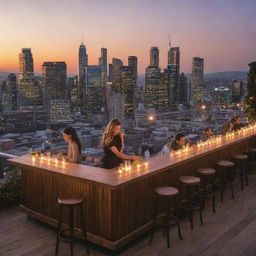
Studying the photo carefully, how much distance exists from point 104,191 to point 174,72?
166 ft

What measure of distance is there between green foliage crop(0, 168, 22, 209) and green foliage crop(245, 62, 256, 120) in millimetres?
6266

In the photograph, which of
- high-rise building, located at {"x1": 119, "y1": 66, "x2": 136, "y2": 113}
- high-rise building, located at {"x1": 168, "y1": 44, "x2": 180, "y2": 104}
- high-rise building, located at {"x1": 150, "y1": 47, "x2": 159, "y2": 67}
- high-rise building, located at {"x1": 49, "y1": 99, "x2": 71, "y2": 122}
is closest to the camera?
high-rise building, located at {"x1": 49, "y1": 99, "x2": 71, "y2": 122}

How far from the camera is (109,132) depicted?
4348mm

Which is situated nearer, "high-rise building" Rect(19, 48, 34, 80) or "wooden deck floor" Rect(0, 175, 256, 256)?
"wooden deck floor" Rect(0, 175, 256, 256)

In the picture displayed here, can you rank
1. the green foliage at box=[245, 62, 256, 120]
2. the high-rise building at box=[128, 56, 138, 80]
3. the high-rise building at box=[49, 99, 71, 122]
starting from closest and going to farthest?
1. the green foliage at box=[245, 62, 256, 120]
2. the high-rise building at box=[49, 99, 71, 122]
3. the high-rise building at box=[128, 56, 138, 80]

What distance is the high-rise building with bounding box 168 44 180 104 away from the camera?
5000cm

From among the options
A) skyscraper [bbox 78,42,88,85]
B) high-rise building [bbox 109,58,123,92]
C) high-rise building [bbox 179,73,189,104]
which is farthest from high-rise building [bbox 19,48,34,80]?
high-rise building [bbox 179,73,189,104]

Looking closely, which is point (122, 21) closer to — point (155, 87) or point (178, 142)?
point (178, 142)

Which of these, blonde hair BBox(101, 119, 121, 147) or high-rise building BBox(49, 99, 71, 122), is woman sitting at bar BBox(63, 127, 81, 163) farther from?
high-rise building BBox(49, 99, 71, 122)

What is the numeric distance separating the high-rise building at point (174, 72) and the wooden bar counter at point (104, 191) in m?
45.1

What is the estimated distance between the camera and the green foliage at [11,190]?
16.6ft

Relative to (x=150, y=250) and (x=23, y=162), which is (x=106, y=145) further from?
(x=150, y=250)

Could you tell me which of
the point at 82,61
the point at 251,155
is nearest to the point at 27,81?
the point at 82,61

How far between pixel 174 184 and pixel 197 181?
1.32ft
